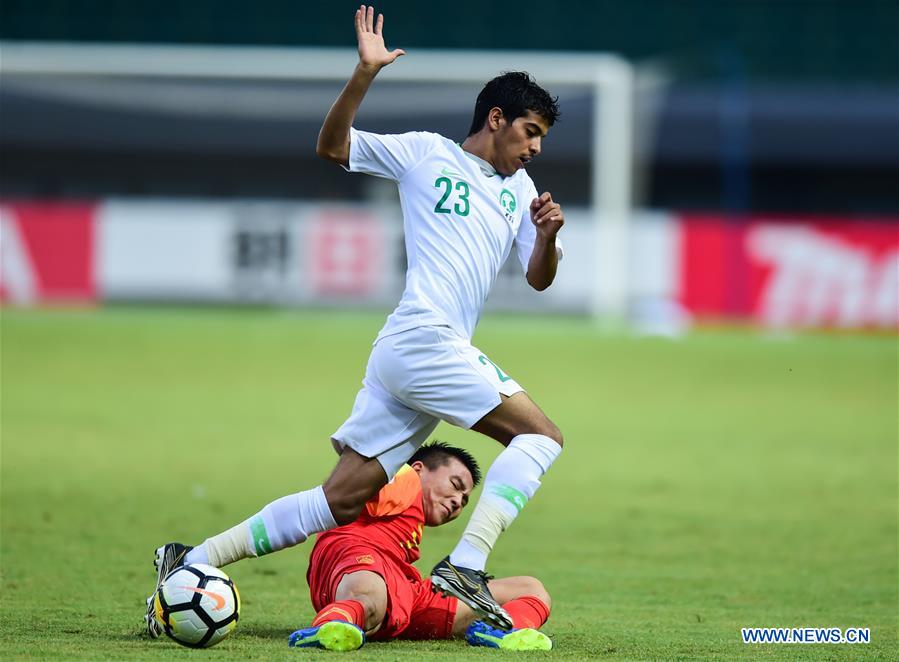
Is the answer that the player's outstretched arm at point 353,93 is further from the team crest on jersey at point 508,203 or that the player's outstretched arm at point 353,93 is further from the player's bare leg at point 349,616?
the player's bare leg at point 349,616

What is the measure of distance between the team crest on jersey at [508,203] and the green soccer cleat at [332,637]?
5.76ft

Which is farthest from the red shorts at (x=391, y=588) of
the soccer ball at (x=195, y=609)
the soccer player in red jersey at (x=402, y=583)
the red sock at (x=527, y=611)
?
the soccer ball at (x=195, y=609)

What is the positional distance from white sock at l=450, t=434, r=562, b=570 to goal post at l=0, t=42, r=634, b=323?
16.9m

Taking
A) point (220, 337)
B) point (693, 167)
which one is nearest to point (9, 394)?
point (220, 337)

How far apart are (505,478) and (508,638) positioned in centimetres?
58

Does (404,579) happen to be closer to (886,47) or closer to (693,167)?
(693,167)

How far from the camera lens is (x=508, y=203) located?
5.46 metres

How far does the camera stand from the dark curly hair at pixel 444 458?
5.46 m

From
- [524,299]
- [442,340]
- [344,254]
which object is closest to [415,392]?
[442,340]

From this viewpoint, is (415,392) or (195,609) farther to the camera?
(415,392)

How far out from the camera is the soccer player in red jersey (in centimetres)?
485

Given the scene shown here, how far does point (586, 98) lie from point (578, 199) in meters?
2.57

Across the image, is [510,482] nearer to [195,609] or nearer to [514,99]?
[195,609]

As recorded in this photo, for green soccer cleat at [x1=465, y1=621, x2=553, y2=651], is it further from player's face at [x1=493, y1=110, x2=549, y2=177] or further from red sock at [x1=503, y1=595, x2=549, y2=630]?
player's face at [x1=493, y1=110, x2=549, y2=177]
